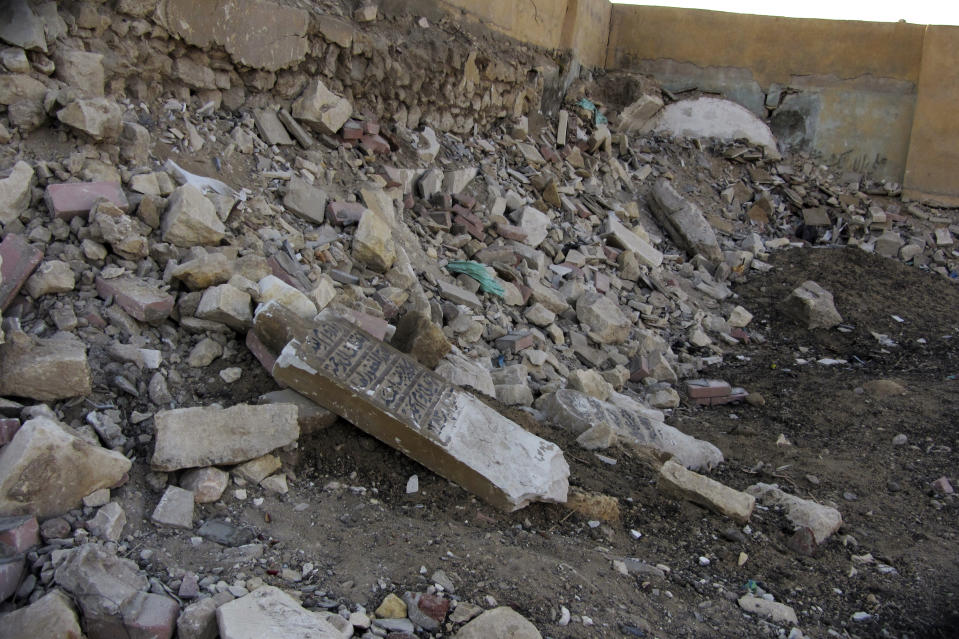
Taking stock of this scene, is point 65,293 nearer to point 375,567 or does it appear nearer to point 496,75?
point 375,567

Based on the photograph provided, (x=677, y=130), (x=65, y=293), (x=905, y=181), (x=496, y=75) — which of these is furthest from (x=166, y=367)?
(x=905, y=181)

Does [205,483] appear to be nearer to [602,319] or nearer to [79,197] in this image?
[79,197]

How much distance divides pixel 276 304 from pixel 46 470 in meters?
1.30

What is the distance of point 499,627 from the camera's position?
8.19 ft

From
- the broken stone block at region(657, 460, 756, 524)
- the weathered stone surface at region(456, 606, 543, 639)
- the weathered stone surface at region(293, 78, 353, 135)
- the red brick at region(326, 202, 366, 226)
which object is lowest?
the weathered stone surface at region(456, 606, 543, 639)

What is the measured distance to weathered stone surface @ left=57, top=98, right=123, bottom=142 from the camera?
388 cm

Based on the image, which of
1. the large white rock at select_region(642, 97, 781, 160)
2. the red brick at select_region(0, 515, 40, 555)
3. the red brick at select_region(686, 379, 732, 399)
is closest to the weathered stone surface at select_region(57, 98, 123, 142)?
the red brick at select_region(0, 515, 40, 555)

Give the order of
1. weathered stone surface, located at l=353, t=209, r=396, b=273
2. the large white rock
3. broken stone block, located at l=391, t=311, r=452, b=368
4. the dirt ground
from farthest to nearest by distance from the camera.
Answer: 1. the large white rock
2. weathered stone surface, located at l=353, t=209, r=396, b=273
3. broken stone block, located at l=391, t=311, r=452, b=368
4. the dirt ground

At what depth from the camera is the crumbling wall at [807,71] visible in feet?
35.2

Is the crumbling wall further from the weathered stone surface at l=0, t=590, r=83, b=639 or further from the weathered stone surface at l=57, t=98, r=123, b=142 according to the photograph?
the weathered stone surface at l=0, t=590, r=83, b=639

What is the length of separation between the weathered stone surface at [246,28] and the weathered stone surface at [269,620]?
12.7 feet

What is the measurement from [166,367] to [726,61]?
10417mm

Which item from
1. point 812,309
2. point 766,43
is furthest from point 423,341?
point 766,43

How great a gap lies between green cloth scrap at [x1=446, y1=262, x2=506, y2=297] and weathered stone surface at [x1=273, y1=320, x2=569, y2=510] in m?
2.24
